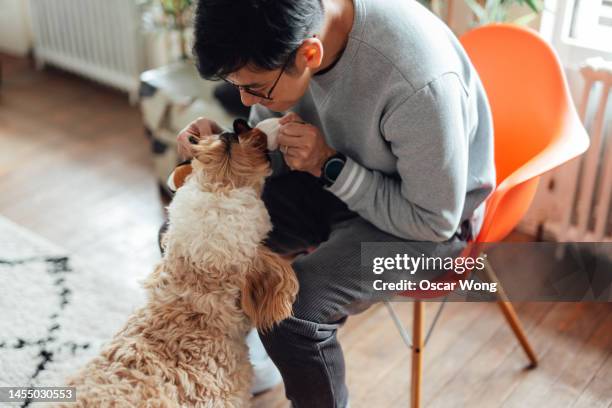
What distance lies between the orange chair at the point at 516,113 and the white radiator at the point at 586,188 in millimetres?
384

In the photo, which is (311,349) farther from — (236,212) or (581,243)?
(581,243)

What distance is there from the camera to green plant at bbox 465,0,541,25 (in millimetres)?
1915

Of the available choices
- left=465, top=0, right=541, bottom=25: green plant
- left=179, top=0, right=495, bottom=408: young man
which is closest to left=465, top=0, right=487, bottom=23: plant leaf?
left=465, top=0, right=541, bottom=25: green plant

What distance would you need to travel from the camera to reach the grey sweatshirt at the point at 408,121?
1.28 m

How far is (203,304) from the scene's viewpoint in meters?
1.26

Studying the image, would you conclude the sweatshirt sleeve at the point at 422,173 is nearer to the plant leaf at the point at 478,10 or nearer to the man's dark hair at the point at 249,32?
the man's dark hair at the point at 249,32

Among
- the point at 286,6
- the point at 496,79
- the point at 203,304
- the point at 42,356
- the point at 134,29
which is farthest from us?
the point at 134,29

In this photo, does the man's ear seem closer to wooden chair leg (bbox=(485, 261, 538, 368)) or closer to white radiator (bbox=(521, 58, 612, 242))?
wooden chair leg (bbox=(485, 261, 538, 368))

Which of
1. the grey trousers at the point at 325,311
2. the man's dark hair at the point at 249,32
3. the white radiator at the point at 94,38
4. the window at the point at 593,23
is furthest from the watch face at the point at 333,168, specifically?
the white radiator at the point at 94,38

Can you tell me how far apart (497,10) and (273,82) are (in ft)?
3.16

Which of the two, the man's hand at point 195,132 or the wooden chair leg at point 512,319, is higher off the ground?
the man's hand at point 195,132

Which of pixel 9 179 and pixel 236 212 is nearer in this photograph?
pixel 236 212

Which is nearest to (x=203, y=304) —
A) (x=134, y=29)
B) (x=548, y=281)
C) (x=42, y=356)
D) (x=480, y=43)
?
(x=42, y=356)

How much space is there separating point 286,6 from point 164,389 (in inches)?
26.3
